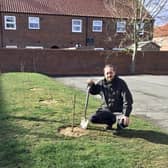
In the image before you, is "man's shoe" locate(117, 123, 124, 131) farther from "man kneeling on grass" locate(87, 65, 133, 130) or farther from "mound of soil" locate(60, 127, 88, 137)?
"mound of soil" locate(60, 127, 88, 137)

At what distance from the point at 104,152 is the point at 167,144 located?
1282 mm

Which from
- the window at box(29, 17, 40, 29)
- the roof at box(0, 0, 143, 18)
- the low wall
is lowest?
the low wall

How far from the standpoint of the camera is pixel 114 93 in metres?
5.70

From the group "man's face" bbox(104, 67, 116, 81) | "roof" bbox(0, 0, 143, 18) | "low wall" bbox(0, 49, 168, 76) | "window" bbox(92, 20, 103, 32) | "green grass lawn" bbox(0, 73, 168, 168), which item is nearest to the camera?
"green grass lawn" bbox(0, 73, 168, 168)

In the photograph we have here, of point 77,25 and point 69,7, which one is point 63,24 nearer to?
point 77,25

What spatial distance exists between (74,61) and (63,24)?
394 inches

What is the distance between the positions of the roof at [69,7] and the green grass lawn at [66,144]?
910 inches

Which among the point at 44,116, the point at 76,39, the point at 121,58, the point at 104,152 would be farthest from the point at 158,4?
the point at 104,152

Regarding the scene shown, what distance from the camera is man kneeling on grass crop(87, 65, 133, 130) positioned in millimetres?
5608

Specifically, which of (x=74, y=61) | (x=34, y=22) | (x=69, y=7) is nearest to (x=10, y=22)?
(x=34, y=22)

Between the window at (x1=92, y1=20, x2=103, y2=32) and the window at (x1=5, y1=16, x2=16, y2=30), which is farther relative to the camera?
the window at (x1=92, y1=20, x2=103, y2=32)

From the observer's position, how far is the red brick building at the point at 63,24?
31.5 metres

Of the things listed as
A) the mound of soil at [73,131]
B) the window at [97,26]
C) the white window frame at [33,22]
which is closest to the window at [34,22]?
the white window frame at [33,22]

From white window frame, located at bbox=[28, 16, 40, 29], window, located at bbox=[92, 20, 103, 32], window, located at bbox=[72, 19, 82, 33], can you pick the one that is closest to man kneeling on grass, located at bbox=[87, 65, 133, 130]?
white window frame, located at bbox=[28, 16, 40, 29]
